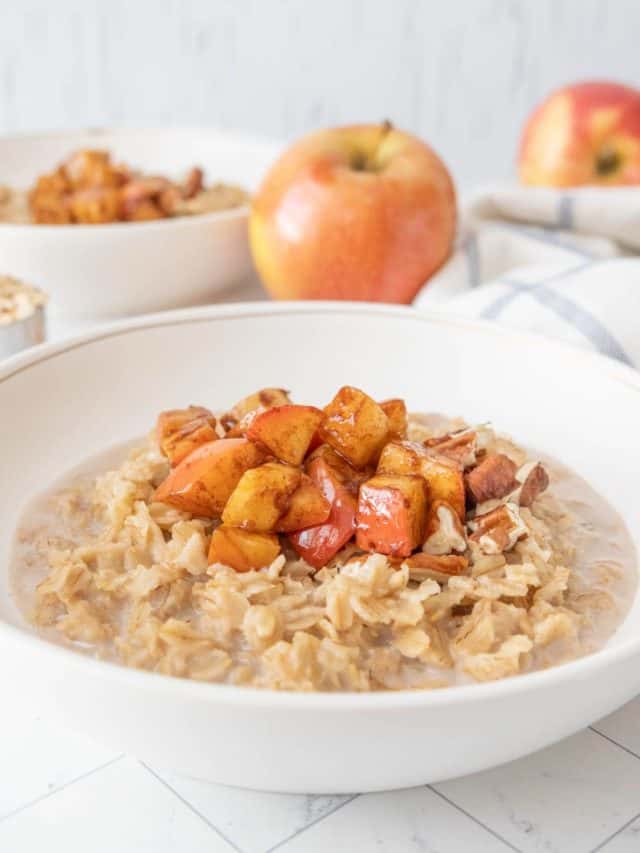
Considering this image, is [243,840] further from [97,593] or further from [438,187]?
[438,187]

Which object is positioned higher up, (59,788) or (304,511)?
(304,511)

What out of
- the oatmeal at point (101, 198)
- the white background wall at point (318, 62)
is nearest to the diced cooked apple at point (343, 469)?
the oatmeal at point (101, 198)

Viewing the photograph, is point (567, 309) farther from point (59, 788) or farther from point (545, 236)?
point (59, 788)

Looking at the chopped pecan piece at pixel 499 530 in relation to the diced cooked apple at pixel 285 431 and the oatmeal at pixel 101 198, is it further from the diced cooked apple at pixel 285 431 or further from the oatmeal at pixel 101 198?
the oatmeal at pixel 101 198

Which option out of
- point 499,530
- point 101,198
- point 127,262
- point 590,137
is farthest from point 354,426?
point 590,137

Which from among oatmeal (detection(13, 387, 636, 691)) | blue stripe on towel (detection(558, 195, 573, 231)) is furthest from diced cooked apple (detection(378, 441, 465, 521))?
blue stripe on towel (detection(558, 195, 573, 231))

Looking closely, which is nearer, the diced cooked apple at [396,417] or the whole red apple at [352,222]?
the diced cooked apple at [396,417]
